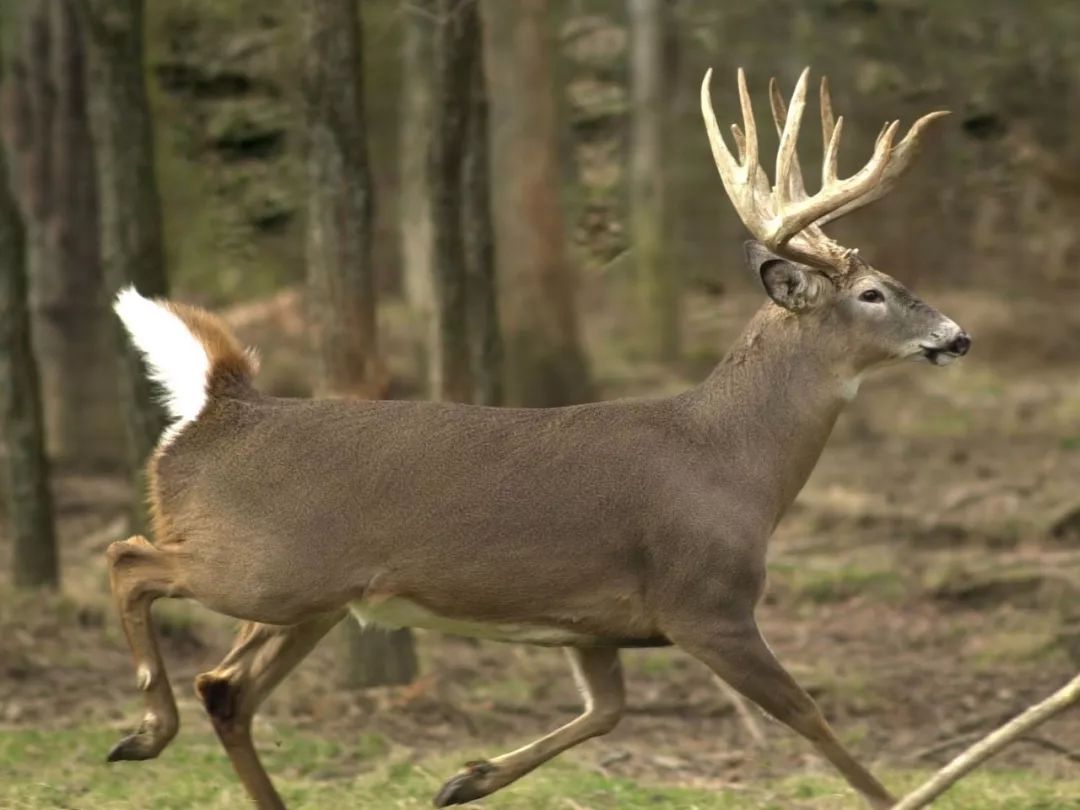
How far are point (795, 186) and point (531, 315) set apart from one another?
28.1 feet

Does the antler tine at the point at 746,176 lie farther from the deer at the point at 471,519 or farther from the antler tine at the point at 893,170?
the antler tine at the point at 893,170

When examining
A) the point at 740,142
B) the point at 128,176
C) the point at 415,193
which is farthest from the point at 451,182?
the point at 415,193

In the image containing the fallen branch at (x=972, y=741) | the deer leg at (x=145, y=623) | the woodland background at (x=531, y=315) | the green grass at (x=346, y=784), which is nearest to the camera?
the deer leg at (x=145, y=623)

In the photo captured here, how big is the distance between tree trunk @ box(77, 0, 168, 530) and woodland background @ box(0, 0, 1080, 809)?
2cm

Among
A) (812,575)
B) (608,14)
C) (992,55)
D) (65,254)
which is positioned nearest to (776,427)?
(812,575)

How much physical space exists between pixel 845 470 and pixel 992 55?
4.59 m

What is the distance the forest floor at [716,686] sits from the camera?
744 centimetres

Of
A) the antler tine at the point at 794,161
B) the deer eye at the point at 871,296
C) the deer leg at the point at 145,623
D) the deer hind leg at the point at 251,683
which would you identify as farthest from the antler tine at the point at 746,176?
the deer leg at the point at 145,623

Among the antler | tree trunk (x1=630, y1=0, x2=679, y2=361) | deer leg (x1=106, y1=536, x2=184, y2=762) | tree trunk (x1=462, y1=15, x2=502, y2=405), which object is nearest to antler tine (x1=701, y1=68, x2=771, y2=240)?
the antler

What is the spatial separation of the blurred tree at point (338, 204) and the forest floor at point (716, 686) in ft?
4.89

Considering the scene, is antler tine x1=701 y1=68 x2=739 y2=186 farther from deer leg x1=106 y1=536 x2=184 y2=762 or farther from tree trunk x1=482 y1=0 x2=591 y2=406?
tree trunk x1=482 y1=0 x2=591 y2=406

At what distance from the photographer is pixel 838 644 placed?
34.6 feet

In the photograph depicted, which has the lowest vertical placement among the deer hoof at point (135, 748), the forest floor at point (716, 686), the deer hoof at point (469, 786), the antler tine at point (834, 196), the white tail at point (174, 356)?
the forest floor at point (716, 686)

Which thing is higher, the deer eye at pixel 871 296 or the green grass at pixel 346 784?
the deer eye at pixel 871 296
